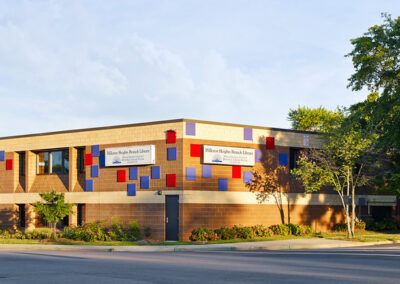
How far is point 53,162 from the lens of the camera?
4147cm

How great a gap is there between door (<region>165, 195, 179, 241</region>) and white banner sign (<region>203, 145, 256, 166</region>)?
2.90 metres

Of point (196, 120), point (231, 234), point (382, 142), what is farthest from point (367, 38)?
point (231, 234)

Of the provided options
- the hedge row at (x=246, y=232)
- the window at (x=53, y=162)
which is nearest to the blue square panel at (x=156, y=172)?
the hedge row at (x=246, y=232)

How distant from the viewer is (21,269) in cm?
1728

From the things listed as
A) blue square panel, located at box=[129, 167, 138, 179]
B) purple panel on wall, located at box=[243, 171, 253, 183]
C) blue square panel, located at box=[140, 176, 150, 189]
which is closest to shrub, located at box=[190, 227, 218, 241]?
blue square panel, located at box=[140, 176, 150, 189]

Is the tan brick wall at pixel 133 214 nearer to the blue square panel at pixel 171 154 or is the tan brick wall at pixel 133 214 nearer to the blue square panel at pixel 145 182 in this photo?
the blue square panel at pixel 145 182

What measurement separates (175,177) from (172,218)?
2.37m

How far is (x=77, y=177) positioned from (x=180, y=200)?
9.43 m

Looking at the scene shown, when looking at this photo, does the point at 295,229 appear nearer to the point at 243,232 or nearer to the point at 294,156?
the point at 243,232

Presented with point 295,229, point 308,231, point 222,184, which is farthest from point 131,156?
point 308,231

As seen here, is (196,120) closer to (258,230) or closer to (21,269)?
(258,230)

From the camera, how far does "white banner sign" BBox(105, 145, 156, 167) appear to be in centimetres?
3472

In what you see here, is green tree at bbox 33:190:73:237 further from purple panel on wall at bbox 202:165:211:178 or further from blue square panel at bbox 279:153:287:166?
blue square panel at bbox 279:153:287:166

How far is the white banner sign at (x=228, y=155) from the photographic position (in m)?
34.2
